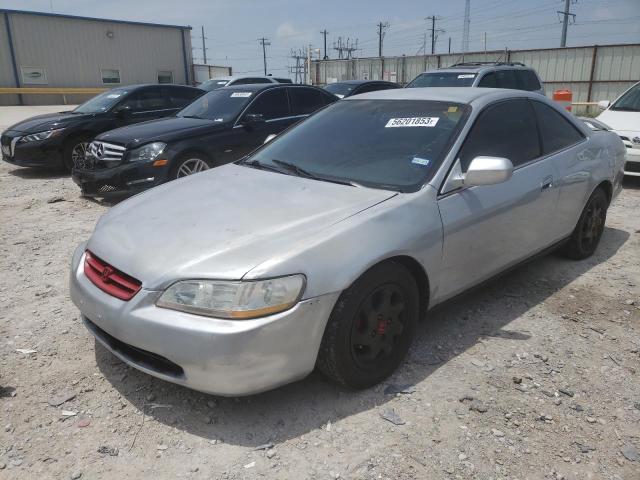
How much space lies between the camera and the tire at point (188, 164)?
6563 millimetres

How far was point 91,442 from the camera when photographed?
8.01ft

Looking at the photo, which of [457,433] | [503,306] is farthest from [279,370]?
[503,306]

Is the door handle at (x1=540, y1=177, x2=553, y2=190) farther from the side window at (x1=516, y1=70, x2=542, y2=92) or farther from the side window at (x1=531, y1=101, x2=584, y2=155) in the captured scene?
the side window at (x1=516, y1=70, x2=542, y2=92)

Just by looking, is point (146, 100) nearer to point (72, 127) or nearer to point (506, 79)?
point (72, 127)

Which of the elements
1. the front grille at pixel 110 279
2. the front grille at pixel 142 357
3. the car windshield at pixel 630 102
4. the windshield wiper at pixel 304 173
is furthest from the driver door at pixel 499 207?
the car windshield at pixel 630 102

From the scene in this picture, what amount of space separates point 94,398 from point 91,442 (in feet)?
1.15

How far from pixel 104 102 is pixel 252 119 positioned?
359 cm

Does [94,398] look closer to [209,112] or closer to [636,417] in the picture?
[636,417]

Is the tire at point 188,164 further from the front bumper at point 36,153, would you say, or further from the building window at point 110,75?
the building window at point 110,75

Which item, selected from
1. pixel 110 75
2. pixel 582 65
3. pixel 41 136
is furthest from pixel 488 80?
pixel 110 75

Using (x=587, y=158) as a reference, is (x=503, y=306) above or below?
below

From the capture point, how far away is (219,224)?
270cm

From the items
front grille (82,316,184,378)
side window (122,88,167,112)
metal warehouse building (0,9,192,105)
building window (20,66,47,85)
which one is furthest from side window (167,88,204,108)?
building window (20,66,47,85)

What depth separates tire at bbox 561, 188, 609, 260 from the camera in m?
4.46
